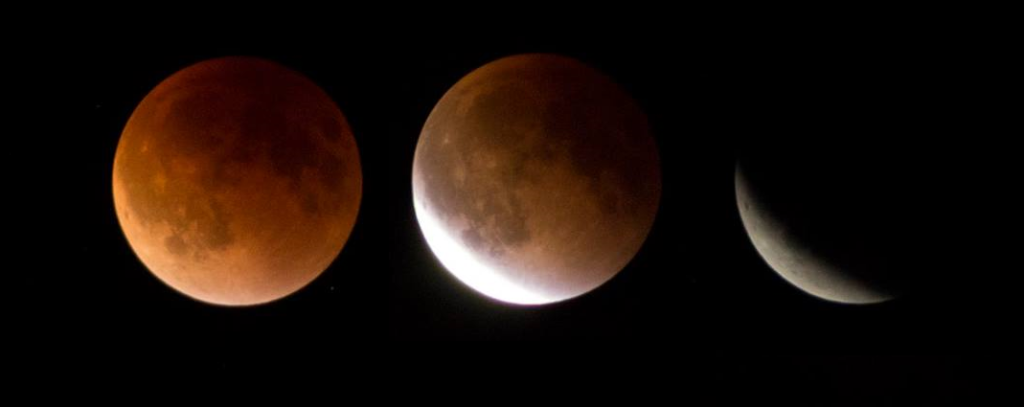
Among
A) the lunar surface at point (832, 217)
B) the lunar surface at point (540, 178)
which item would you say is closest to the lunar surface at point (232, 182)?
the lunar surface at point (540, 178)

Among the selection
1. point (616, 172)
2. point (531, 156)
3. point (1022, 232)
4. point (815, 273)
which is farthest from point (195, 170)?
point (1022, 232)

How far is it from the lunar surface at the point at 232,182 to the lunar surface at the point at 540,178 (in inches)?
30.0

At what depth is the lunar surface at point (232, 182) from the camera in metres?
4.46

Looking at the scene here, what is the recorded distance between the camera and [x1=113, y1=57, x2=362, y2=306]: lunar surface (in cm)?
446

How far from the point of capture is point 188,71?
4.98 metres

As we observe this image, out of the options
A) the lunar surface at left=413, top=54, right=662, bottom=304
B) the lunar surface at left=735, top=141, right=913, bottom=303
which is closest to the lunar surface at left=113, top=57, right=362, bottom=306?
the lunar surface at left=413, top=54, right=662, bottom=304

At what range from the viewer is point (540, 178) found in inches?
176

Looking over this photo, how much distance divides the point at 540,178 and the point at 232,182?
1.90 m

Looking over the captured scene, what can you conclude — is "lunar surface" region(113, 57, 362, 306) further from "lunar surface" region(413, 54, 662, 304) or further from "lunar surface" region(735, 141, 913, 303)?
"lunar surface" region(735, 141, 913, 303)

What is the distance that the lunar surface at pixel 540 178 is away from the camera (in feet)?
14.7

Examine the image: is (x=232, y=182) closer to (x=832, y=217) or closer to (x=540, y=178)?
(x=540, y=178)

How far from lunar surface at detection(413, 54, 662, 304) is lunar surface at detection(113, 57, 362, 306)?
30.0 inches

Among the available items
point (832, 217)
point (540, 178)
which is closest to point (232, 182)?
point (540, 178)

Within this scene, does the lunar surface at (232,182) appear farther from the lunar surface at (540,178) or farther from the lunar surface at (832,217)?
the lunar surface at (832,217)
